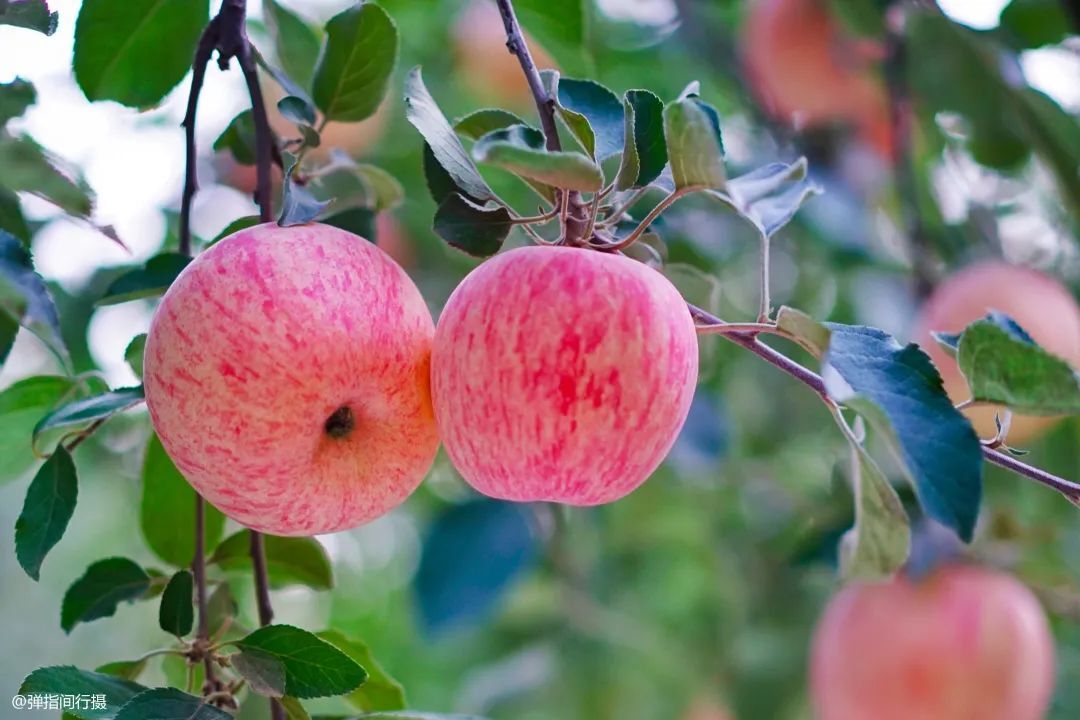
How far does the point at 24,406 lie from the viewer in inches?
31.0

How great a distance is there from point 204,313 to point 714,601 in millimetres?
1736

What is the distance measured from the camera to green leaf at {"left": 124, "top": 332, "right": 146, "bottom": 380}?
740 mm

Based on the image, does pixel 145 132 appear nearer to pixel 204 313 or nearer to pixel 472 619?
pixel 472 619

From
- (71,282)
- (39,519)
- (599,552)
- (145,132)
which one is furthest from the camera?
(599,552)

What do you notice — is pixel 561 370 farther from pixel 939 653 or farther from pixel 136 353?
pixel 939 653

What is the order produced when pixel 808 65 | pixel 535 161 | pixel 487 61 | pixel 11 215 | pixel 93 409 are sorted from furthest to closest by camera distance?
pixel 487 61
pixel 808 65
pixel 11 215
pixel 93 409
pixel 535 161

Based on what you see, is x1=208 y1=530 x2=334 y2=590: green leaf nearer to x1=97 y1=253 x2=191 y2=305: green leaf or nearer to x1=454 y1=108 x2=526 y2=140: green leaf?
x1=97 y1=253 x2=191 y2=305: green leaf

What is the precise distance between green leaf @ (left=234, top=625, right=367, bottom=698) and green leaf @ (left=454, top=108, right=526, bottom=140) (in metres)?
0.32

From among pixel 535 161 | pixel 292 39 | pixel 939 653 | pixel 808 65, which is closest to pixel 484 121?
pixel 535 161

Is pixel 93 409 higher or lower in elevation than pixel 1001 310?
higher

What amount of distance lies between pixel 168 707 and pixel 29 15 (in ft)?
1.35

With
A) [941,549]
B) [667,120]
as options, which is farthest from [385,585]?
[667,120]

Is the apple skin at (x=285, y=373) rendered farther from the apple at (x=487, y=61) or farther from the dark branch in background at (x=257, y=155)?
the apple at (x=487, y=61)

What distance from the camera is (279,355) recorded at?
573mm
